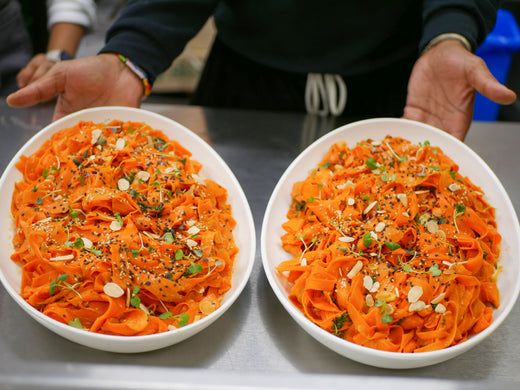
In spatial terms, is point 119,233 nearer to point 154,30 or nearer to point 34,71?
point 154,30

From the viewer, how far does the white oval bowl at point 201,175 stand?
1080 mm

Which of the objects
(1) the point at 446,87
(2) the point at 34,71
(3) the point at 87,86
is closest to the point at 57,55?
(2) the point at 34,71

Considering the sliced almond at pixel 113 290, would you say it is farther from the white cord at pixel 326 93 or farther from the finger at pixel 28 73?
the finger at pixel 28 73

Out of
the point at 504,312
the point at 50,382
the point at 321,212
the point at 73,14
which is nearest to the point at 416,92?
the point at 321,212

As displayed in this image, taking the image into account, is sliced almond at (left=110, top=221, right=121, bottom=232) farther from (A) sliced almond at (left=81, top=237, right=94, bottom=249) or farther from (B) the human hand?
(B) the human hand

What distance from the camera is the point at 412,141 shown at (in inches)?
67.4

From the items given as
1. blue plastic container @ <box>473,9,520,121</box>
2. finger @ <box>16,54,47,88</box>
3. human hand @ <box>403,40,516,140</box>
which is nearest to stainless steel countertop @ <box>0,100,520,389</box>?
finger @ <box>16,54,47,88</box>

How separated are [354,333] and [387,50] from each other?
4.56 feet

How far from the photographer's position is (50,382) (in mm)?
736

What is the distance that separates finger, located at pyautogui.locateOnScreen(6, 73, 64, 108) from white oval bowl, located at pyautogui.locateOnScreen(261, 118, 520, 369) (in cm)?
91

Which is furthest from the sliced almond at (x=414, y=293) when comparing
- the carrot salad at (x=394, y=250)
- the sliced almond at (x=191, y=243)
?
the sliced almond at (x=191, y=243)

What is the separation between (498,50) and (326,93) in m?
1.61

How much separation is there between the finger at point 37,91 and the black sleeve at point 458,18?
142 centimetres

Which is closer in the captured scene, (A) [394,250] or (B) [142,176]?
(A) [394,250]
